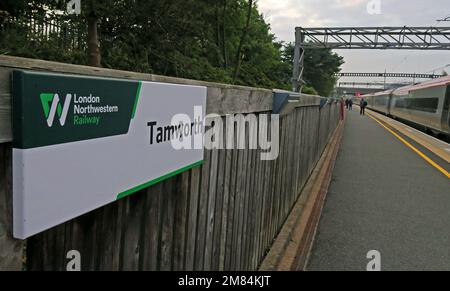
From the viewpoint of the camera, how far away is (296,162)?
571cm

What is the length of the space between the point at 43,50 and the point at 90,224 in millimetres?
8014

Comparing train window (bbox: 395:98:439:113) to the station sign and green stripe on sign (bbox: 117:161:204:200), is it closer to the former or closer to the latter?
green stripe on sign (bbox: 117:161:204:200)

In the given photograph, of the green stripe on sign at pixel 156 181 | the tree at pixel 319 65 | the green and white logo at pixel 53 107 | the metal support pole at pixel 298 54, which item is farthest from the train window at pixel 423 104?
the tree at pixel 319 65

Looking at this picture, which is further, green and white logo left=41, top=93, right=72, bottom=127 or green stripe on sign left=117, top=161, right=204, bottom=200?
A: green stripe on sign left=117, top=161, right=204, bottom=200

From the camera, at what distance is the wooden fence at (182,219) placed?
1.26 meters

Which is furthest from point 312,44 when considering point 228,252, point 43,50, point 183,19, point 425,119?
point 228,252

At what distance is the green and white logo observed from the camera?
106 cm

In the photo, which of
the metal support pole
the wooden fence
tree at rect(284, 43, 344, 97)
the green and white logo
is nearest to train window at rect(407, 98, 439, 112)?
the metal support pole

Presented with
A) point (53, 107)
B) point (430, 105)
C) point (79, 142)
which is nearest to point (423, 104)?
point (430, 105)

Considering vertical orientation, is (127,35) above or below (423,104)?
above

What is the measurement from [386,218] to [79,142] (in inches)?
221

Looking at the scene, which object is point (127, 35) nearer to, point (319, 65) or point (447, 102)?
point (447, 102)

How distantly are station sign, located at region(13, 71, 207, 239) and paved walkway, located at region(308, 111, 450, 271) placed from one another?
122 inches

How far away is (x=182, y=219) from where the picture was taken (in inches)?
84.1
